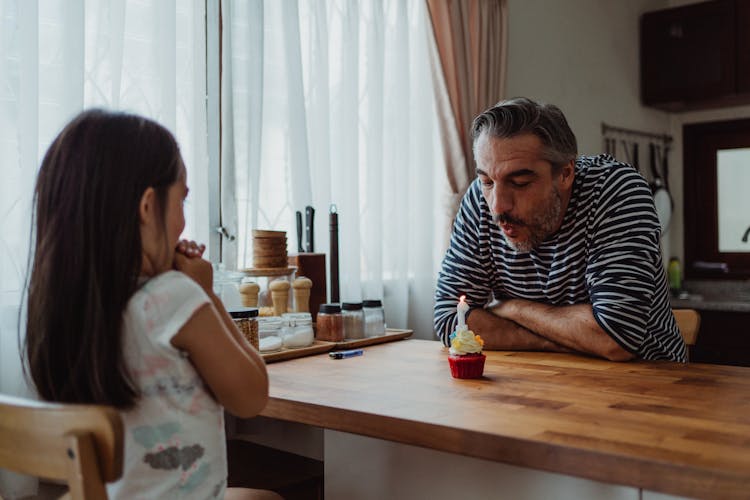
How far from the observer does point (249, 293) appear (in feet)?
6.16

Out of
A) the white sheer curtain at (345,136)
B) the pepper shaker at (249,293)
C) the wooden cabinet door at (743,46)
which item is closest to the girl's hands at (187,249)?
the pepper shaker at (249,293)

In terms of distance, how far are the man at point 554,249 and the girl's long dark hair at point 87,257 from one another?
1.00 metres

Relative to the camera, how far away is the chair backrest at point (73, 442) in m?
0.73

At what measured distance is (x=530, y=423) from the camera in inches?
41.8

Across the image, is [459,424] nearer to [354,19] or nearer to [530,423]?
[530,423]

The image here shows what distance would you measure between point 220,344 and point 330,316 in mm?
917

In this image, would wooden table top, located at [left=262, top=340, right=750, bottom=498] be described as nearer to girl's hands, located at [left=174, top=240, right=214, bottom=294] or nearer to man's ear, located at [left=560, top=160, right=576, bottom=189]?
girl's hands, located at [left=174, top=240, right=214, bottom=294]

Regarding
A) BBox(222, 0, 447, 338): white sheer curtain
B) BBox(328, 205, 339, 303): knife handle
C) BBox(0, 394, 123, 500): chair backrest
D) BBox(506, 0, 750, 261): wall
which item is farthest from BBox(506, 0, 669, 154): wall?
BBox(0, 394, 123, 500): chair backrest

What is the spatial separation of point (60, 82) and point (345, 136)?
3.41 ft

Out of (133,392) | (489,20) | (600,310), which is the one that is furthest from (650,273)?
(489,20)

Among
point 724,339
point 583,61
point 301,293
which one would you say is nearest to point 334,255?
point 301,293

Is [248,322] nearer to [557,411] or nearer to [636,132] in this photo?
[557,411]

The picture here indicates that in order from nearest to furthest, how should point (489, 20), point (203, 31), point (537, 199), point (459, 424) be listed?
point (459, 424) < point (537, 199) < point (203, 31) < point (489, 20)

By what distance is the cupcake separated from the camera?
1406mm
